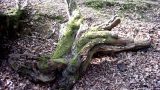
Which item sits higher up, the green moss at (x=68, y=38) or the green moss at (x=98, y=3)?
the green moss at (x=68, y=38)

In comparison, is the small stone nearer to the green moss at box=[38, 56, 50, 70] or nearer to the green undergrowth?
the green moss at box=[38, 56, 50, 70]

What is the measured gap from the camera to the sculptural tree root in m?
5.57

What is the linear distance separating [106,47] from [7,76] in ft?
7.40

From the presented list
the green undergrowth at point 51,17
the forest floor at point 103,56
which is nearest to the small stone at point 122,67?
the forest floor at point 103,56

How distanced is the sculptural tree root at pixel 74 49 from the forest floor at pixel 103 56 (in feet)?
0.68

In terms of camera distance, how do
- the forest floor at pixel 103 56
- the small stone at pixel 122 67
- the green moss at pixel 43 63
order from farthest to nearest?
the small stone at pixel 122 67 → the forest floor at pixel 103 56 → the green moss at pixel 43 63

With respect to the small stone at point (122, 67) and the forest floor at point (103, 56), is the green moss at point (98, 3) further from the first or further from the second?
the small stone at point (122, 67)

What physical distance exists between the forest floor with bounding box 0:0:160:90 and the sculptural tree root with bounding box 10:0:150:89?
207 millimetres

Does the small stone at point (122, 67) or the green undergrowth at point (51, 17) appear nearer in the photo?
the small stone at point (122, 67)

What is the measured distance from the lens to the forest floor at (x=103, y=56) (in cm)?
582

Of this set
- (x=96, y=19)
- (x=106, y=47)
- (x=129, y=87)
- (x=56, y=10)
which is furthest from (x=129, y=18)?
(x=129, y=87)

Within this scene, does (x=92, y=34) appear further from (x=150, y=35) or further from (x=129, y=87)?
(x=150, y=35)

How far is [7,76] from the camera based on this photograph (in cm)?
584

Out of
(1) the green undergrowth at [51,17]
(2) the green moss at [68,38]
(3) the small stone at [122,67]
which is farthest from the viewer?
(1) the green undergrowth at [51,17]
